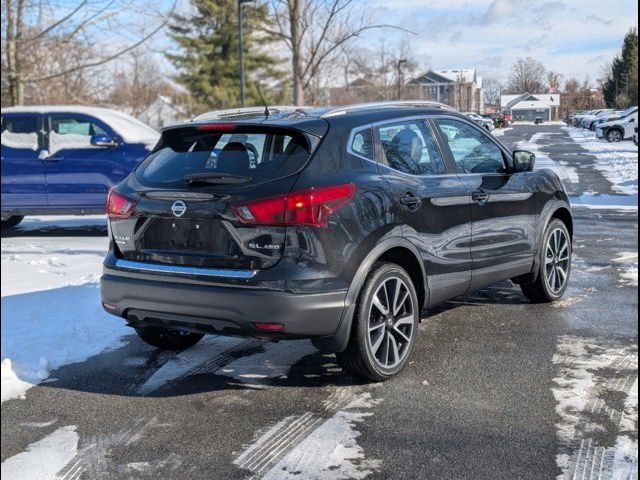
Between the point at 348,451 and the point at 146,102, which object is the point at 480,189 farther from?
the point at 146,102

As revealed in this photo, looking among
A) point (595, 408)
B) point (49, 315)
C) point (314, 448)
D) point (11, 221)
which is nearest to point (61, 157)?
point (11, 221)

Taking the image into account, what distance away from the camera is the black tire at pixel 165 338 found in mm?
5145

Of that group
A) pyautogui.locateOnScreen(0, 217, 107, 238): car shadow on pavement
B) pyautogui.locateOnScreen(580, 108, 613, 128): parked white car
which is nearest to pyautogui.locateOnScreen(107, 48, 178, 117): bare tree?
pyautogui.locateOnScreen(0, 217, 107, 238): car shadow on pavement

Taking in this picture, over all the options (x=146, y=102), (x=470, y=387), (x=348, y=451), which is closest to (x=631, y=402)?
(x=470, y=387)

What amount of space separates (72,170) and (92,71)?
8.68 metres

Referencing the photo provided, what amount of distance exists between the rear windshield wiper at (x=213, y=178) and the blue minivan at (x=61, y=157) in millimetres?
6528

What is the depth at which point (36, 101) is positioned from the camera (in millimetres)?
17812

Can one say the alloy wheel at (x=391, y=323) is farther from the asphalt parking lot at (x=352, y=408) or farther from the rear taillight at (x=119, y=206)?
the rear taillight at (x=119, y=206)

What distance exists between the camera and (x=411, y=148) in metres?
4.95

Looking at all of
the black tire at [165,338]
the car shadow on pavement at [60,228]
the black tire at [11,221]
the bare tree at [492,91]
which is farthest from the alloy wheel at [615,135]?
the black tire at [11,221]

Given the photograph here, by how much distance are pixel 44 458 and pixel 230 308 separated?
1.16 m

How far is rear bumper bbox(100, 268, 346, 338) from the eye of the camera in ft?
12.9

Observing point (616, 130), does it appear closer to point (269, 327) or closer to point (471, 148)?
point (471, 148)

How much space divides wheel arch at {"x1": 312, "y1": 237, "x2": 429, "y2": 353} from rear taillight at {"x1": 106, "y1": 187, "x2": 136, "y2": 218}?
1.39m
